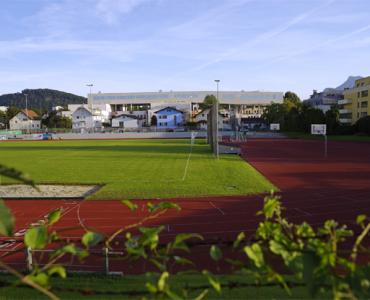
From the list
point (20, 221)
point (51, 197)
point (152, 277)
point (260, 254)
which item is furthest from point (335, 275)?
point (51, 197)

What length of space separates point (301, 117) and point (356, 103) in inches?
721

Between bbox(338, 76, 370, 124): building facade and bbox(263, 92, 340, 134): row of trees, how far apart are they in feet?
38.3

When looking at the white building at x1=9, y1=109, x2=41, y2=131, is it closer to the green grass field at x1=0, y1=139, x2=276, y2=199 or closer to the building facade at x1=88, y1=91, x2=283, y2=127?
the building facade at x1=88, y1=91, x2=283, y2=127

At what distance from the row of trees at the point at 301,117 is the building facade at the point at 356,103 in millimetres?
11671

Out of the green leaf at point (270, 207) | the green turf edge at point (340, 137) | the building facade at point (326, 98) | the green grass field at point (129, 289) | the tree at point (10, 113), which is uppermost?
the building facade at point (326, 98)

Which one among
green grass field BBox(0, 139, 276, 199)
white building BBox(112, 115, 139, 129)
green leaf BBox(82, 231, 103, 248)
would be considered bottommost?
green grass field BBox(0, 139, 276, 199)

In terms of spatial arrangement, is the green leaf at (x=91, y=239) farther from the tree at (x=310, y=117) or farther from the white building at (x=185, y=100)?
the white building at (x=185, y=100)

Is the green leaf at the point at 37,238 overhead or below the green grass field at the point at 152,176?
overhead

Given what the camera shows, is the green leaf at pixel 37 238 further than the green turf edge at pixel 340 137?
No

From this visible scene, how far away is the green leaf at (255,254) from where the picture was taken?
5.69 ft

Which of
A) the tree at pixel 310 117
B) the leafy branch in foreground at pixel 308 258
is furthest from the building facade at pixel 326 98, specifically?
the leafy branch in foreground at pixel 308 258

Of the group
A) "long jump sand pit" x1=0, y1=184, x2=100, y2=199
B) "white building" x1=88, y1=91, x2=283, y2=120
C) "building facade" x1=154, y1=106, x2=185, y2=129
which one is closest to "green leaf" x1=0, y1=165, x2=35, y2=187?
"long jump sand pit" x1=0, y1=184, x2=100, y2=199

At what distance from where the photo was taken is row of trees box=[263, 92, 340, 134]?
7762cm

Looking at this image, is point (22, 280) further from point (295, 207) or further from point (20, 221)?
point (295, 207)
